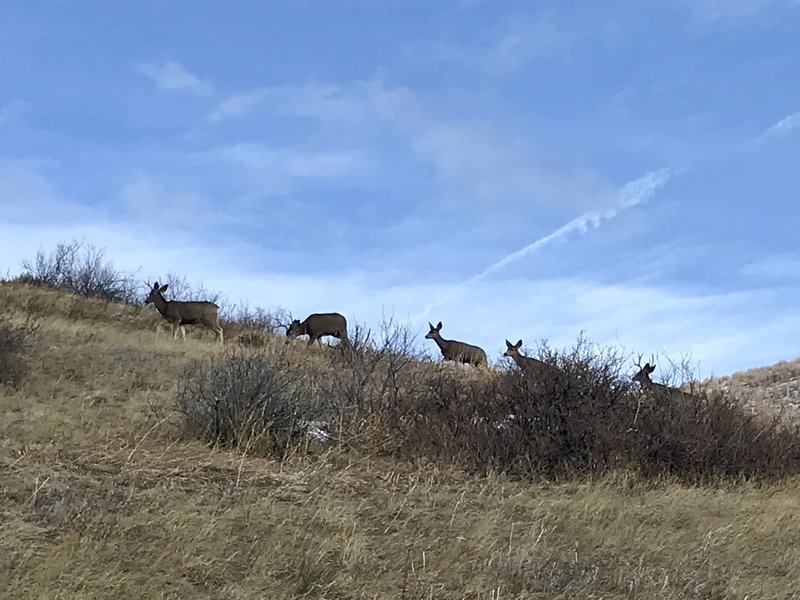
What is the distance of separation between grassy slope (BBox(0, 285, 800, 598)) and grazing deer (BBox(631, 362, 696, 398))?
208cm

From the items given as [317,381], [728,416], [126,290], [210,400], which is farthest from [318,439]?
[126,290]

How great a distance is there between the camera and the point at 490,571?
→ 6281mm

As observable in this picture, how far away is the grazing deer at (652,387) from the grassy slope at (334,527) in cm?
208

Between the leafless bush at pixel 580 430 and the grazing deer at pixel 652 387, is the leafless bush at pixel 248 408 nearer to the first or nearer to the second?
the leafless bush at pixel 580 430

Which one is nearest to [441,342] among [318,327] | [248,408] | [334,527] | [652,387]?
[318,327]

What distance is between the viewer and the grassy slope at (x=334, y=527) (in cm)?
578

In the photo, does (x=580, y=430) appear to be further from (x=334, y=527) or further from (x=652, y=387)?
(x=334, y=527)

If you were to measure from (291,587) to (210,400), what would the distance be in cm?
514

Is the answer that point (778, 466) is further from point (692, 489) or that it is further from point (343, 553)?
point (343, 553)

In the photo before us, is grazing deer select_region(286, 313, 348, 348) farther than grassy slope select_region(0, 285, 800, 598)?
Yes

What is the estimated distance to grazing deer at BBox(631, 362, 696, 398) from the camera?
492 inches

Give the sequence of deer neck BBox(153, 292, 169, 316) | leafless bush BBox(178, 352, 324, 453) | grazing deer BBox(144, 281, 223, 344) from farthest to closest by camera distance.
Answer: deer neck BBox(153, 292, 169, 316) → grazing deer BBox(144, 281, 223, 344) → leafless bush BBox(178, 352, 324, 453)

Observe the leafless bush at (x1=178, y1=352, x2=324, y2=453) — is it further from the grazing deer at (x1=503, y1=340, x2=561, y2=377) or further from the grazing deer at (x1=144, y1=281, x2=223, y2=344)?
the grazing deer at (x1=144, y1=281, x2=223, y2=344)

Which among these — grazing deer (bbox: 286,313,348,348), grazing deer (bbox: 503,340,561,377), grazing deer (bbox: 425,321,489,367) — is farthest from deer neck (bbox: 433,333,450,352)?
grazing deer (bbox: 503,340,561,377)
